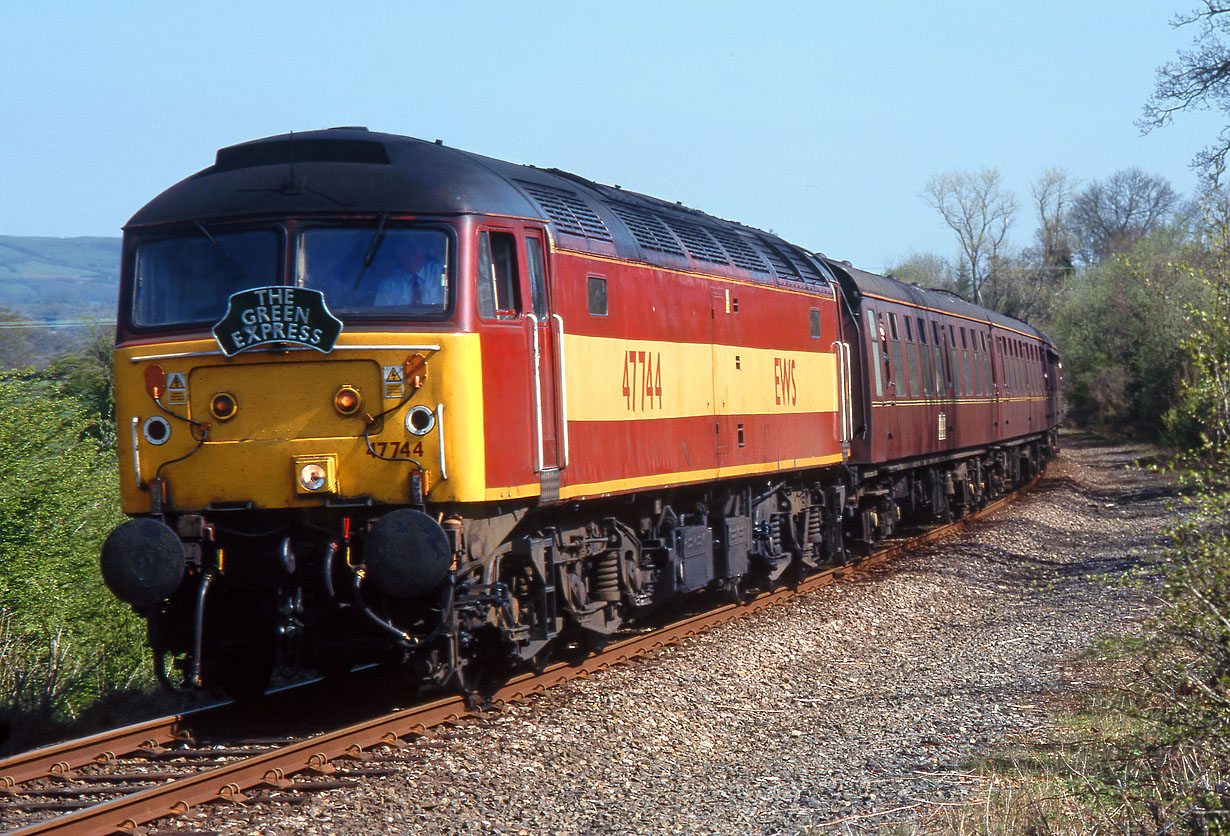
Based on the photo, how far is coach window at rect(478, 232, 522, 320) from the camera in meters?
7.87

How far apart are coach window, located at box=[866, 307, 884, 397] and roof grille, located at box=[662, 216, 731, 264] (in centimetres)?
450

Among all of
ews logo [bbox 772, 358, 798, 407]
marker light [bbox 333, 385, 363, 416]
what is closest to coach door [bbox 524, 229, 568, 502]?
marker light [bbox 333, 385, 363, 416]

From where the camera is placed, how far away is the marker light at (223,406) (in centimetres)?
752

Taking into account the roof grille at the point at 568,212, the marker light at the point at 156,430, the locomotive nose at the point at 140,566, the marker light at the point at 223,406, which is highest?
the roof grille at the point at 568,212

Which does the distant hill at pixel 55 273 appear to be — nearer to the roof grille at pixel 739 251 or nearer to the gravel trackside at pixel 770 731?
the roof grille at pixel 739 251

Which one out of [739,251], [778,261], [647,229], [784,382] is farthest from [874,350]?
[647,229]

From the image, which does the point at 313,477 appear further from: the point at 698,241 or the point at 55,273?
the point at 55,273

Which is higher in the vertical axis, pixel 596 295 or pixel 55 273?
pixel 55 273

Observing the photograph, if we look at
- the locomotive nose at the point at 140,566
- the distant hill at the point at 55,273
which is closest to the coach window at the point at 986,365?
the locomotive nose at the point at 140,566

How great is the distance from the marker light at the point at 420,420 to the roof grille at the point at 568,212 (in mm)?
1994

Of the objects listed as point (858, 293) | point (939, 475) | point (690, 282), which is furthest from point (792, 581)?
point (939, 475)

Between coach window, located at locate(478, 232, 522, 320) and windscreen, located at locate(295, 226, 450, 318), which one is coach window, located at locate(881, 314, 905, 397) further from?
windscreen, located at locate(295, 226, 450, 318)

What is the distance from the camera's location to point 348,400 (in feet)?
24.4

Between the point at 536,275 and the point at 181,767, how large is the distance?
151 inches
